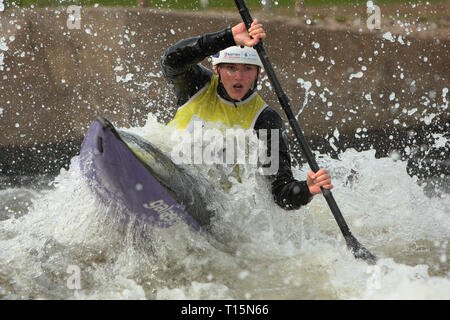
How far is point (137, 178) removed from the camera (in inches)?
114

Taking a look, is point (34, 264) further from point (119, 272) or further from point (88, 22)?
point (88, 22)

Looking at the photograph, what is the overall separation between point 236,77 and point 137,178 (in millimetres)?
1027

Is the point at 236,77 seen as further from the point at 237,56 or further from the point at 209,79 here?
the point at 209,79

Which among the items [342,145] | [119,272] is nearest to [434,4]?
[342,145]

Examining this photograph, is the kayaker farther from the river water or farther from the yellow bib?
the river water

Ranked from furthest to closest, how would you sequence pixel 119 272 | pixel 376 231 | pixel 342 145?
pixel 342 145, pixel 376 231, pixel 119 272

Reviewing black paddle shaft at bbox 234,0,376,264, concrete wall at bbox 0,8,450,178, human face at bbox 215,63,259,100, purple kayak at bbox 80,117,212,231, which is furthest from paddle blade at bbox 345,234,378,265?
concrete wall at bbox 0,8,450,178

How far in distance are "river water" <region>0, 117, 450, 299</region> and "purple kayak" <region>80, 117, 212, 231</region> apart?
95mm

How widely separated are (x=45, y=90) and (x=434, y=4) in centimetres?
597

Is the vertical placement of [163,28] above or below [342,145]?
above

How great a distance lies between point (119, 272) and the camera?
3127 millimetres

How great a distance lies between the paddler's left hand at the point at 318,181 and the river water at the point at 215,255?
0.46 meters

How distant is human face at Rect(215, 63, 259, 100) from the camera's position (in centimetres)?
347
